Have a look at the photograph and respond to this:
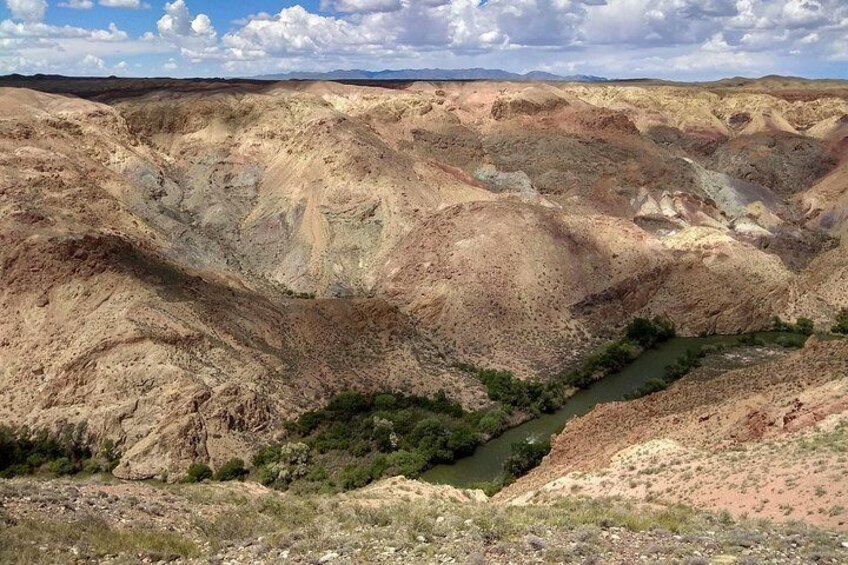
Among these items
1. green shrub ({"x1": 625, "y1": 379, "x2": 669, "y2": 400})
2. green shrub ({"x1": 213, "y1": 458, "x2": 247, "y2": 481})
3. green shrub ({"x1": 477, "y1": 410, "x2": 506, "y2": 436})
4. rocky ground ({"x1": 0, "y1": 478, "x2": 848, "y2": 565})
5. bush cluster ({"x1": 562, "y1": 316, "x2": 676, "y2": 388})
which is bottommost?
green shrub ({"x1": 213, "y1": 458, "x2": 247, "y2": 481})

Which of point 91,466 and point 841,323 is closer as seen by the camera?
point 91,466

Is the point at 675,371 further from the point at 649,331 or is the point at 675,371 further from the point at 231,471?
the point at 231,471

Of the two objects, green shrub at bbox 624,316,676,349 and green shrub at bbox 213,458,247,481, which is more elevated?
green shrub at bbox 624,316,676,349

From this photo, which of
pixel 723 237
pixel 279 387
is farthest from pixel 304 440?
pixel 723 237

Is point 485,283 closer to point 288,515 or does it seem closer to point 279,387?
point 279,387

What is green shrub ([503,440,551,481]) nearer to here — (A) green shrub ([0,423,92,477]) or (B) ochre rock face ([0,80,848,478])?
(B) ochre rock face ([0,80,848,478])

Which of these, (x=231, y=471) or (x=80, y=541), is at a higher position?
(x=80, y=541)

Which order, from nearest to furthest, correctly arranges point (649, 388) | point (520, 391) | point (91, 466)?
point (91, 466) < point (520, 391) < point (649, 388)

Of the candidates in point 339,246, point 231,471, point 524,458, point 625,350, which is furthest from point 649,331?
point 231,471

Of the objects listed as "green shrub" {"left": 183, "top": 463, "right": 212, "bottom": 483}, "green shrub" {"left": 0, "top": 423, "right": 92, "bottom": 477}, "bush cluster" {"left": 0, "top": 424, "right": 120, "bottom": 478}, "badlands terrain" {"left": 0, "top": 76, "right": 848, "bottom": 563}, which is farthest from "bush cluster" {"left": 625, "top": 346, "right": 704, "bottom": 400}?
"green shrub" {"left": 0, "top": 423, "right": 92, "bottom": 477}
